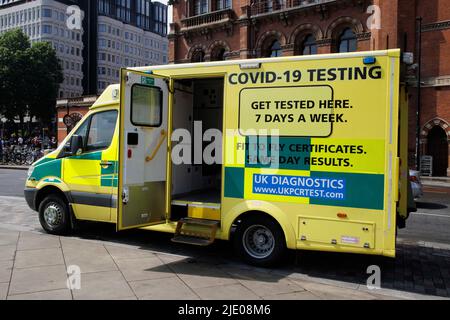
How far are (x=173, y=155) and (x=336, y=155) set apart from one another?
272 cm

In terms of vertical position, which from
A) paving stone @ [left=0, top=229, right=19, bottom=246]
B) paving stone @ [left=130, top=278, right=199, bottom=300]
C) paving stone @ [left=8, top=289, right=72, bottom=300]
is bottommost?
paving stone @ [left=130, top=278, right=199, bottom=300]

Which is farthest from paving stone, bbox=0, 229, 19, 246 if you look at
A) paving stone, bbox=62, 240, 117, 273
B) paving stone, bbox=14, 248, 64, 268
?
paving stone, bbox=62, 240, 117, 273

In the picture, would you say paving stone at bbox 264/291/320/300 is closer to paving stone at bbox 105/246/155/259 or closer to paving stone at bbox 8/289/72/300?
paving stone at bbox 8/289/72/300

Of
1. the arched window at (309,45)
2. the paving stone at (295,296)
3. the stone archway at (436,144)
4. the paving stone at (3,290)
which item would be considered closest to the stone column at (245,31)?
the arched window at (309,45)

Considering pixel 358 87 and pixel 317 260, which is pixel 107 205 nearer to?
pixel 317 260

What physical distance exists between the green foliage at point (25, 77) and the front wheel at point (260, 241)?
5691cm

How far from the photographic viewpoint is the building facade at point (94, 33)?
8156 centimetres

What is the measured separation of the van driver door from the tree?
2183 inches

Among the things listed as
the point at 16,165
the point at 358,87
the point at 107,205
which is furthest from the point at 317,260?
the point at 16,165

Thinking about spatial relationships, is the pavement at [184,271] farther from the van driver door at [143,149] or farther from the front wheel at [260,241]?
the van driver door at [143,149]

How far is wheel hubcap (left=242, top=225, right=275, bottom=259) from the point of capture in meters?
6.39

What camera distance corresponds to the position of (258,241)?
6.51 metres

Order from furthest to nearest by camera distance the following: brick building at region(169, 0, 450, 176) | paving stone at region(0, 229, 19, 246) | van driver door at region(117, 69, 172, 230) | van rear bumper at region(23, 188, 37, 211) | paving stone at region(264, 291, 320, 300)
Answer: brick building at region(169, 0, 450, 176), van rear bumper at region(23, 188, 37, 211), paving stone at region(0, 229, 19, 246), van driver door at region(117, 69, 172, 230), paving stone at region(264, 291, 320, 300)

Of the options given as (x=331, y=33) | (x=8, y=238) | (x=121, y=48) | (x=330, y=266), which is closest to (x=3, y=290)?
(x=8, y=238)
